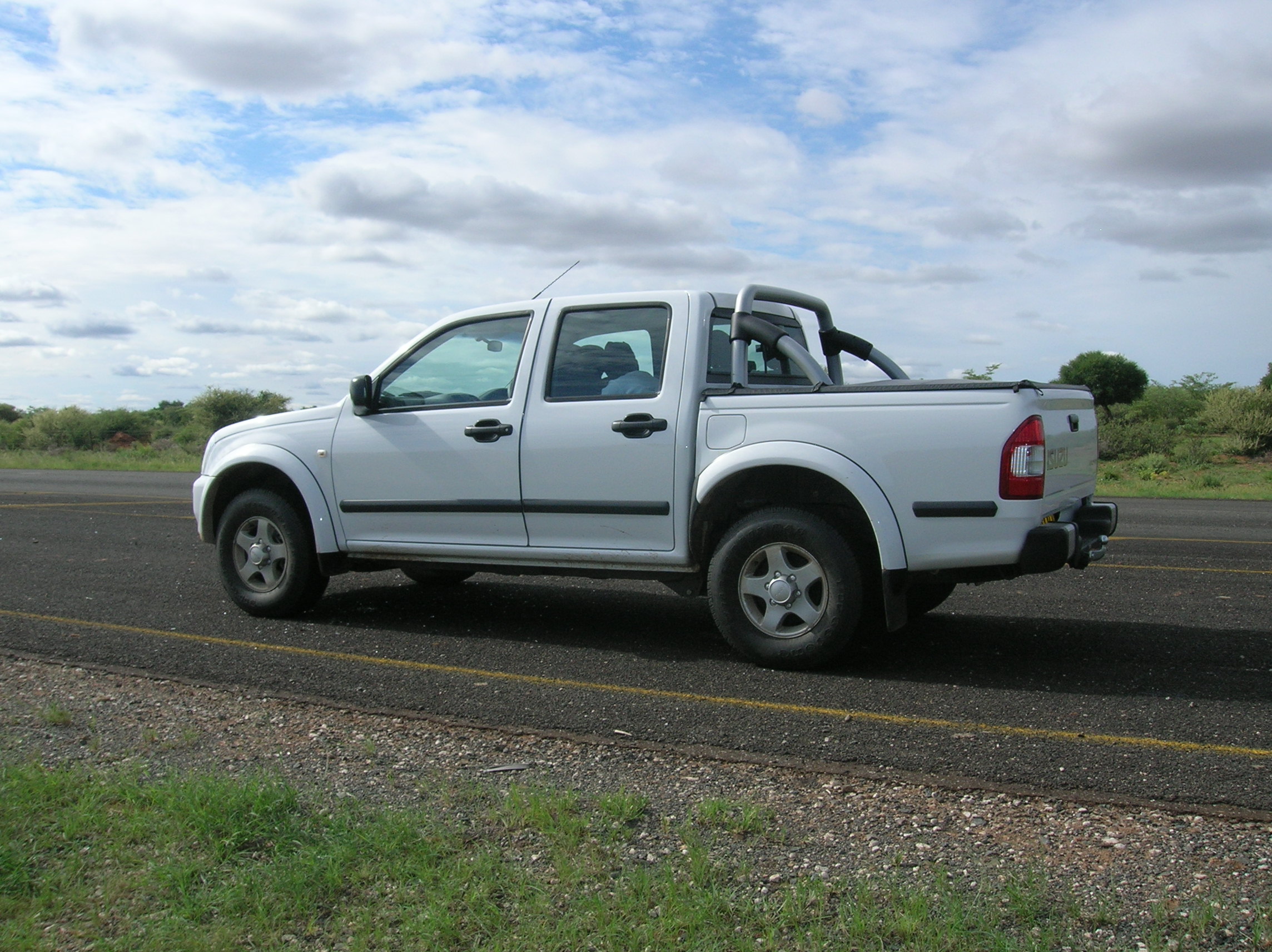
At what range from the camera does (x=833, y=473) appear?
5.43 meters

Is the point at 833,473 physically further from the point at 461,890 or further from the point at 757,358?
the point at 461,890

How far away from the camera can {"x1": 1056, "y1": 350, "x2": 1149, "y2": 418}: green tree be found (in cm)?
4781

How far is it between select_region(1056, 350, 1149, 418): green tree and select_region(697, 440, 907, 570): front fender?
4519 centimetres

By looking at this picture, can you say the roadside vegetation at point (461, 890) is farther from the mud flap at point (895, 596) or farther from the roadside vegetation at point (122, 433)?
the roadside vegetation at point (122, 433)

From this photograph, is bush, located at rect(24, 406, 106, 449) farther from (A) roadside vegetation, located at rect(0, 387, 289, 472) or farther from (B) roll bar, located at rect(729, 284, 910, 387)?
(B) roll bar, located at rect(729, 284, 910, 387)

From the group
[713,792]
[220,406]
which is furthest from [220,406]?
[713,792]

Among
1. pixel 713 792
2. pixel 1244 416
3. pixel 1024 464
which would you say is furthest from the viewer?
pixel 1244 416

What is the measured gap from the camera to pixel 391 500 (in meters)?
6.86

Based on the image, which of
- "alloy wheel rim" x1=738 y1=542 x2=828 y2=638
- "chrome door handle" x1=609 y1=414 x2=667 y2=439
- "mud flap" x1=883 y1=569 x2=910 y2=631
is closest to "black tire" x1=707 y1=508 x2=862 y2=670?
"alloy wheel rim" x1=738 y1=542 x2=828 y2=638

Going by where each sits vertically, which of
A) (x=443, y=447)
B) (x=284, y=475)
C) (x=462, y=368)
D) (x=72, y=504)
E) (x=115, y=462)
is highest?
(x=462, y=368)

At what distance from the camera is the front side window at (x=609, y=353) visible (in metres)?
6.23

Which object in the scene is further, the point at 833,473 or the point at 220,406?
the point at 220,406

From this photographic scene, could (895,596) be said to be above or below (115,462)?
below

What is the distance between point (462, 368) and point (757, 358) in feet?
5.86
